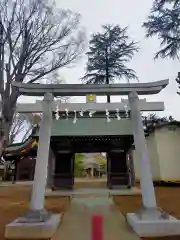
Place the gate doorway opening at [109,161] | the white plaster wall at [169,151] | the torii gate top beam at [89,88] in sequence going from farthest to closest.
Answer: the white plaster wall at [169,151] < the gate doorway opening at [109,161] < the torii gate top beam at [89,88]

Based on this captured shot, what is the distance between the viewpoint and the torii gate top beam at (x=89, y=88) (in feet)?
22.9

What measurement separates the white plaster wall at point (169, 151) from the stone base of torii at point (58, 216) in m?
9.54

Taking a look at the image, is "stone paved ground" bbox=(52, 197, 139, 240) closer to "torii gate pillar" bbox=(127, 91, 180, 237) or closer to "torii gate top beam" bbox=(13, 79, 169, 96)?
"torii gate pillar" bbox=(127, 91, 180, 237)

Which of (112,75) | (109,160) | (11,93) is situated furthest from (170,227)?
(112,75)

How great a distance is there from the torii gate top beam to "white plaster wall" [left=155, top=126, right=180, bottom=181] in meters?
9.55

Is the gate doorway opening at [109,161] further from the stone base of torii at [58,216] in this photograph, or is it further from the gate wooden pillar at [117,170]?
the stone base of torii at [58,216]

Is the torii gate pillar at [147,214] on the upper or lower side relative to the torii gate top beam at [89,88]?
lower

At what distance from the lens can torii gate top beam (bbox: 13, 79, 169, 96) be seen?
699 cm

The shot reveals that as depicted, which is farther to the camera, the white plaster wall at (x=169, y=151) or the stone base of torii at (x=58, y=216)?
the white plaster wall at (x=169, y=151)

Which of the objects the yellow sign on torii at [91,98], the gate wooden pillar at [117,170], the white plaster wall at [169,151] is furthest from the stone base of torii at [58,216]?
the white plaster wall at [169,151]

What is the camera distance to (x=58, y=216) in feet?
20.9

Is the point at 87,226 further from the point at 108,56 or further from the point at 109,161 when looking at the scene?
the point at 108,56

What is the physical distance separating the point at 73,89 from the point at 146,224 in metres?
4.19

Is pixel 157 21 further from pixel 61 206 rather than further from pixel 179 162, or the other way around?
pixel 61 206
